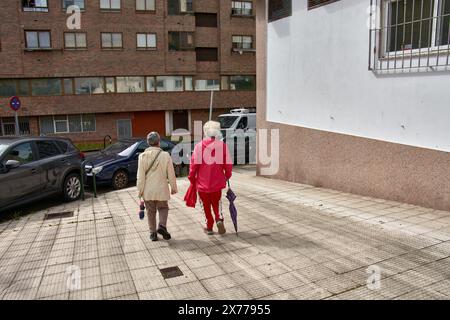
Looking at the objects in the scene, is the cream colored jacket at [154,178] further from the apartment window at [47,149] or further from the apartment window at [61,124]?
the apartment window at [61,124]

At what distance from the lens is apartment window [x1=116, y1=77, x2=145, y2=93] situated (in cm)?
3061

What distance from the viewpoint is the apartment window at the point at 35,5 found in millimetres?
27719

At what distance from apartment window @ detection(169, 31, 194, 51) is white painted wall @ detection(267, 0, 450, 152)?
23.0 meters

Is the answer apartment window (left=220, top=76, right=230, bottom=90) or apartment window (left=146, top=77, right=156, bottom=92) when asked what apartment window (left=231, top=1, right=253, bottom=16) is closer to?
apartment window (left=220, top=76, right=230, bottom=90)

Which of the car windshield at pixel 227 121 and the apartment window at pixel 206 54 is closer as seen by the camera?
the car windshield at pixel 227 121

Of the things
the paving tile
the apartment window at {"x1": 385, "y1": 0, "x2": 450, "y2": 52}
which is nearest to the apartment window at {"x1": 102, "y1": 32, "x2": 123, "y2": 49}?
the apartment window at {"x1": 385, "y1": 0, "x2": 450, "y2": 52}

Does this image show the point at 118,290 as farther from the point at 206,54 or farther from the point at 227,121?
the point at 206,54

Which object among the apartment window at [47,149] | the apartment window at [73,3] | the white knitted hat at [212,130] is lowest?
the apartment window at [47,149]

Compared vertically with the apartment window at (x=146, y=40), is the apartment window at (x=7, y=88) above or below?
below

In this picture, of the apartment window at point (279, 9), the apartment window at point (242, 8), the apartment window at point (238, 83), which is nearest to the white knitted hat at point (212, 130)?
the apartment window at point (279, 9)

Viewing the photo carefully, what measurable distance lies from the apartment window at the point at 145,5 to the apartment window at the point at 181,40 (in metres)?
2.40

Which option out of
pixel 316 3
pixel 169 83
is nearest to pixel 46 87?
pixel 169 83
